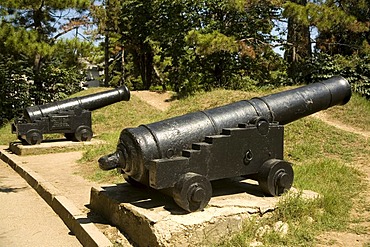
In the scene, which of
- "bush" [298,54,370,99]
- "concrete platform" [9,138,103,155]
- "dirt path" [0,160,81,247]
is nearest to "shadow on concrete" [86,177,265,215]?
"dirt path" [0,160,81,247]

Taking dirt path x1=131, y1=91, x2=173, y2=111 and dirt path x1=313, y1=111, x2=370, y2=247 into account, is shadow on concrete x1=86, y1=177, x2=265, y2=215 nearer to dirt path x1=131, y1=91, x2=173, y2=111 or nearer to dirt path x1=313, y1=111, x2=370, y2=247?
dirt path x1=313, y1=111, x2=370, y2=247

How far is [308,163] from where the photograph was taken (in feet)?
24.4

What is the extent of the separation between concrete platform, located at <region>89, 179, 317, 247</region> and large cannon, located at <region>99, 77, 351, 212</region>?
0.16 metres

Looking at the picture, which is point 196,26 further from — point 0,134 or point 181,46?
point 0,134

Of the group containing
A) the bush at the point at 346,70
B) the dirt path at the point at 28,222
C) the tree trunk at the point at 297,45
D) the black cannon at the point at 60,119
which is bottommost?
the dirt path at the point at 28,222

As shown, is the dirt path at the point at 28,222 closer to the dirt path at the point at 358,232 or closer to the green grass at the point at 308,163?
the green grass at the point at 308,163

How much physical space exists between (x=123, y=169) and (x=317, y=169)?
11.5 feet

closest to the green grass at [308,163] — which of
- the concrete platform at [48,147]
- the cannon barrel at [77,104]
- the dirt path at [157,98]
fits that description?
the concrete platform at [48,147]

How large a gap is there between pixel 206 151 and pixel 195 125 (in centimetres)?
35

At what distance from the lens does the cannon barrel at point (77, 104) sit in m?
10.5

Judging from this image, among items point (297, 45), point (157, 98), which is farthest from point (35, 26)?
point (297, 45)

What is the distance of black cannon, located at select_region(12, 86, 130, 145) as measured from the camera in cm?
1023

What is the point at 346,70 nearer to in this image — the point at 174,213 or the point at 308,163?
the point at 308,163

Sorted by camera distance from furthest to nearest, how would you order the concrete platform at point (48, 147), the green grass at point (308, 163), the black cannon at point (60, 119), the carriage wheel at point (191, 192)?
the black cannon at point (60, 119)
the concrete platform at point (48, 147)
the green grass at point (308, 163)
the carriage wheel at point (191, 192)
